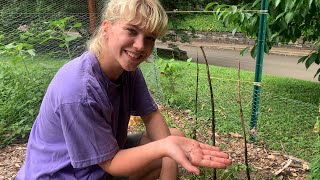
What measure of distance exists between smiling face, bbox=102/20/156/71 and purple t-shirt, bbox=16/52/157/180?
0.27ft

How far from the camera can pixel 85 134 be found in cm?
129

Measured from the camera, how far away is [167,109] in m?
3.75

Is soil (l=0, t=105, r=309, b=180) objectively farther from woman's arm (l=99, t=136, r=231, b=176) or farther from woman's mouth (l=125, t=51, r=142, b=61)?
woman's mouth (l=125, t=51, r=142, b=61)

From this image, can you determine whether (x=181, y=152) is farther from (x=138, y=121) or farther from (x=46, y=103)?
(x=138, y=121)

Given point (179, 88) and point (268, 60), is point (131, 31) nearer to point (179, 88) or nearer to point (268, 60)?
point (179, 88)

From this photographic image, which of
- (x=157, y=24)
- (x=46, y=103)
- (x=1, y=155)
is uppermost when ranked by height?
(x=157, y=24)

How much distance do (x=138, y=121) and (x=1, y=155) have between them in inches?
45.2

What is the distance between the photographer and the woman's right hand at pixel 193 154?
1.19 metres

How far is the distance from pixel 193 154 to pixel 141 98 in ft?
1.98

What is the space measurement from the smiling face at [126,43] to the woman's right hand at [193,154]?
0.35 metres

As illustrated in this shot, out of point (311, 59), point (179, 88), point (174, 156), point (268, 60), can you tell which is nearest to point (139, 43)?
point (174, 156)

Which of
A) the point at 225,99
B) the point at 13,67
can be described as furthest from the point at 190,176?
the point at 13,67

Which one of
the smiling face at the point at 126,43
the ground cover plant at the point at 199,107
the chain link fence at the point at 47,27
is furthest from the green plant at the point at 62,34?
the smiling face at the point at 126,43

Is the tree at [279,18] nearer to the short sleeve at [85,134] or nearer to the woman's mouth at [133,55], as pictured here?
the woman's mouth at [133,55]
